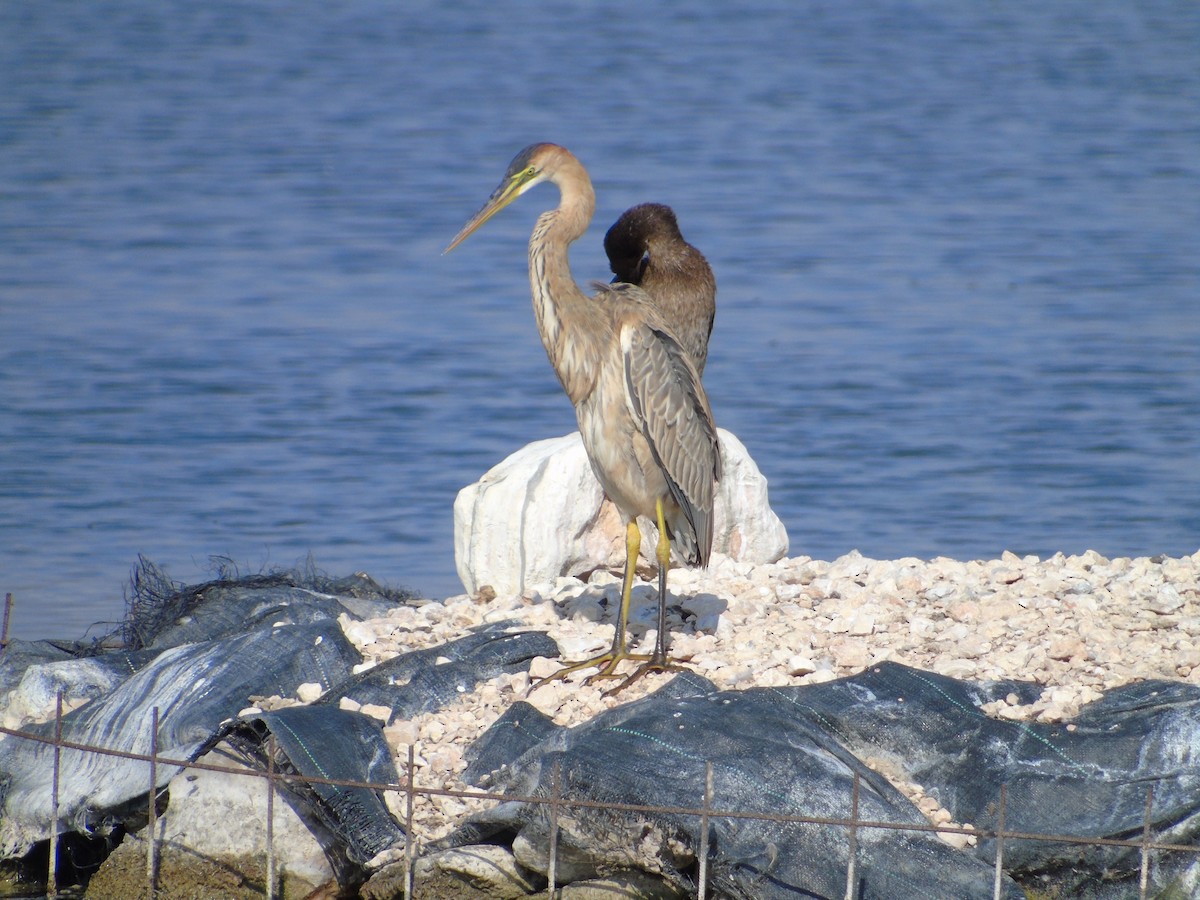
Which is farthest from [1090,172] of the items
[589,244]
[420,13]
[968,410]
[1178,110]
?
[420,13]

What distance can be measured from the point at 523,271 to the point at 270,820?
13873 millimetres

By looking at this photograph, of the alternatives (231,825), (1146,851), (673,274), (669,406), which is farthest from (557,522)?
(1146,851)

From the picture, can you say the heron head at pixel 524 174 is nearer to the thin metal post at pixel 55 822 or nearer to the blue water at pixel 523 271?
the thin metal post at pixel 55 822

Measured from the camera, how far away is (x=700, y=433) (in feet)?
20.3

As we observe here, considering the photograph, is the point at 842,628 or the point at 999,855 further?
the point at 842,628

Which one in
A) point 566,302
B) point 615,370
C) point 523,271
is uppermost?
point 566,302

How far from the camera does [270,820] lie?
4.62m

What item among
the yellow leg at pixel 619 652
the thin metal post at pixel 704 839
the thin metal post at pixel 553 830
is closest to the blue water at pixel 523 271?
the yellow leg at pixel 619 652

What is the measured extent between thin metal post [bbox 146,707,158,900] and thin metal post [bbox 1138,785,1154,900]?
2.68 m

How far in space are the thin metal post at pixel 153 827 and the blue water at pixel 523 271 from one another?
3.88 m

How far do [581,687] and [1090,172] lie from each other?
20094mm

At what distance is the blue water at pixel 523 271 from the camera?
11195 millimetres

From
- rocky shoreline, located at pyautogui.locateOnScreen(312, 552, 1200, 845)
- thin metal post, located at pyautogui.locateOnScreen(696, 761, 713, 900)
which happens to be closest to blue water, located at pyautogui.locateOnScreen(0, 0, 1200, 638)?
rocky shoreline, located at pyautogui.locateOnScreen(312, 552, 1200, 845)

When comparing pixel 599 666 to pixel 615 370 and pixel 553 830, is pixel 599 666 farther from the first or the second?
pixel 553 830
